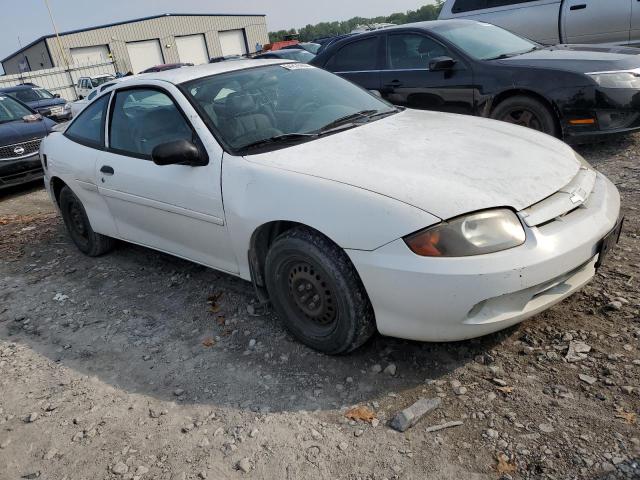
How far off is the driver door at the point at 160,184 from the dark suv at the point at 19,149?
4304 mm

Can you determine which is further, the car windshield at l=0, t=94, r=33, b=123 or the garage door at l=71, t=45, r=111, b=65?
the garage door at l=71, t=45, r=111, b=65

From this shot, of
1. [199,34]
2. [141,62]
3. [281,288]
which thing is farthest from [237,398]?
[199,34]

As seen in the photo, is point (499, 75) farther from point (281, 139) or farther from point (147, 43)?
point (147, 43)

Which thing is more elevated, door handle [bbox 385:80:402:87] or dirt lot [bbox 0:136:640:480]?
door handle [bbox 385:80:402:87]

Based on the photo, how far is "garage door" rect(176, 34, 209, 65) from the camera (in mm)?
45966

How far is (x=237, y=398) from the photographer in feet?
9.05

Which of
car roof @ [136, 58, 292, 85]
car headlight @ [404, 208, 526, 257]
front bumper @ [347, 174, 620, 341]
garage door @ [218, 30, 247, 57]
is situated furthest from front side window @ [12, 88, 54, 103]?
garage door @ [218, 30, 247, 57]

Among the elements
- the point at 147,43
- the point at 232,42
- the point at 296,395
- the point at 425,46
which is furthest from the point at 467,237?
the point at 232,42

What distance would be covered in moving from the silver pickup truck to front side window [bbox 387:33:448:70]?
3.54m

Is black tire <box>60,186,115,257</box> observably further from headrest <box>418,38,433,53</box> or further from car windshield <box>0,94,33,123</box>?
car windshield <box>0,94,33,123</box>

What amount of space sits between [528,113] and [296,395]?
4.33 meters

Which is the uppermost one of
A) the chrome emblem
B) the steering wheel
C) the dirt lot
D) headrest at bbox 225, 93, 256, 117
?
headrest at bbox 225, 93, 256, 117

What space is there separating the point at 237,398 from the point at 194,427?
26 centimetres

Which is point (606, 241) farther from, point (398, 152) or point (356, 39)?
point (356, 39)
